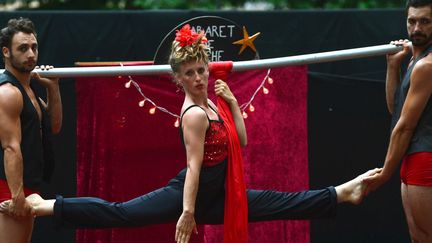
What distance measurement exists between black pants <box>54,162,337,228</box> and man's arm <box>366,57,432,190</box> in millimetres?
476

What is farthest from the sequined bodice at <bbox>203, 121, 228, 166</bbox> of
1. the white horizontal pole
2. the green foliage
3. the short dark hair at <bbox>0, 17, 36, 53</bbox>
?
the green foliage

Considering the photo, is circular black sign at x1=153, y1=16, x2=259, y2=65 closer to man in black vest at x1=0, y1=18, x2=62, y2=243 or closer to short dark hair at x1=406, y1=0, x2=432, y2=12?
man in black vest at x1=0, y1=18, x2=62, y2=243

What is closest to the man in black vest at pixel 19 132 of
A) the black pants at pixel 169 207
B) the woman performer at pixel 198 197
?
the woman performer at pixel 198 197

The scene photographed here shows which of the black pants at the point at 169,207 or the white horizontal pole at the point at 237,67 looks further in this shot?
the white horizontal pole at the point at 237,67

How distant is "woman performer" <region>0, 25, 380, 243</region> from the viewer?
490cm

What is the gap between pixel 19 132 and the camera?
16.5 feet

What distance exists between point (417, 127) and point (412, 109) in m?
0.14

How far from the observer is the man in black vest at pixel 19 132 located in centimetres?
497

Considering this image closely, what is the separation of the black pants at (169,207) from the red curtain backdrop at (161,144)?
2.39 feet

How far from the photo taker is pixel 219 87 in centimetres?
528

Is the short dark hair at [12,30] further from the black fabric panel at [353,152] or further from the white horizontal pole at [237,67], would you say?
the black fabric panel at [353,152]

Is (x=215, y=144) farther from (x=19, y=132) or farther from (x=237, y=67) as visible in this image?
(x=19, y=132)

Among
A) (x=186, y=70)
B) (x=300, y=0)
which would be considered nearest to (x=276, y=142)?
(x=186, y=70)

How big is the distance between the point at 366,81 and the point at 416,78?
6.36ft
